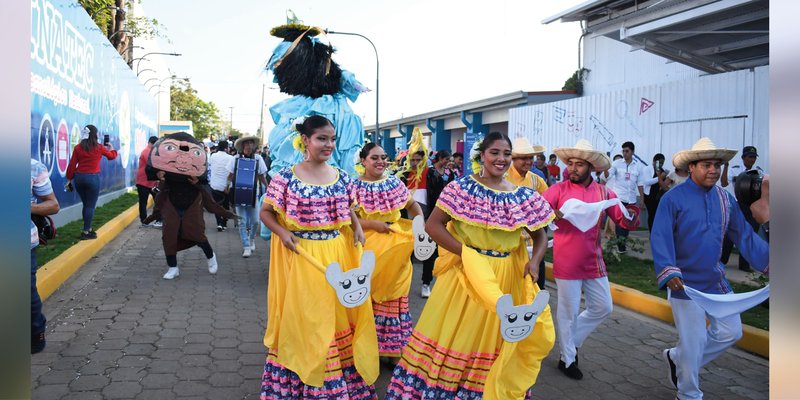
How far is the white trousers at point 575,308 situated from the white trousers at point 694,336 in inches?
27.8

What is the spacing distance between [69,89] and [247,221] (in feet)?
18.4

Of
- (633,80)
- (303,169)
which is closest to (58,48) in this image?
(303,169)

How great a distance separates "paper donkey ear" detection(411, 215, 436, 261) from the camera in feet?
16.0

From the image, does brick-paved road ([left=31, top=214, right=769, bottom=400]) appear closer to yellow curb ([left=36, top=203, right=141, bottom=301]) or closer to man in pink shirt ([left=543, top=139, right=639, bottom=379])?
yellow curb ([left=36, top=203, right=141, bottom=301])

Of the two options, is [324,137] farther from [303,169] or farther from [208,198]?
[208,198]

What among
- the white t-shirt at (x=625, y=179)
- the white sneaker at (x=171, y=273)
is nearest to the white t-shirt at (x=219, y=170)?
the white sneaker at (x=171, y=273)

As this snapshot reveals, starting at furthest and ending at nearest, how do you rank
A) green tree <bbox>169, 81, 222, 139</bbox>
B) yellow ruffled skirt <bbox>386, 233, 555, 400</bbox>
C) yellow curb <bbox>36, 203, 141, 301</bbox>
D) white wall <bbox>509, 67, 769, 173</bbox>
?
green tree <bbox>169, 81, 222, 139</bbox>, white wall <bbox>509, 67, 769, 173</bbox>, yellow curb <bbox>36, 203, 141, 301</bbox>, yellow ruffled skirt <bbox>386, 233, 555, 400</bbox>

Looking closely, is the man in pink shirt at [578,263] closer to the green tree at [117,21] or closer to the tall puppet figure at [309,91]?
the tall puppet figure at [309,91]

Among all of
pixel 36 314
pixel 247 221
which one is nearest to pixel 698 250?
pixel 36 314

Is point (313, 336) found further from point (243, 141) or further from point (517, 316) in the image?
point (243, 141)

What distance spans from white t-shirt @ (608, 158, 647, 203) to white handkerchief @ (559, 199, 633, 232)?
6.86 meters

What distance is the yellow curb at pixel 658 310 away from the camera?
18.6 ft

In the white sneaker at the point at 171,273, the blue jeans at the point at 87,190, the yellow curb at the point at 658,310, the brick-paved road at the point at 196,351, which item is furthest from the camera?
the blue jeans at the point at 87,190

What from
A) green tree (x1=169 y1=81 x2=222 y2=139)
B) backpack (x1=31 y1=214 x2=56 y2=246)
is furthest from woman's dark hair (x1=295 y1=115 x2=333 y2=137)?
green tree (x1=169 y1=81 x2=222 y2=139)
